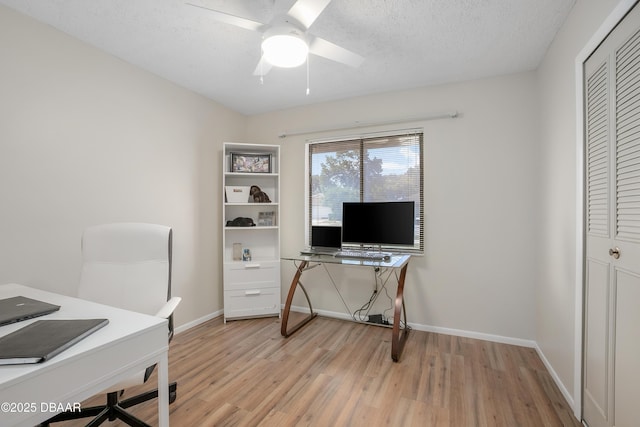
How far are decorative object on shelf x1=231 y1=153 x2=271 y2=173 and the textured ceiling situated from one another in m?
0.82

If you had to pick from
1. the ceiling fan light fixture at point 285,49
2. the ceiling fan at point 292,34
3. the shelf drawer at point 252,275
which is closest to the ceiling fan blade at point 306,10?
the ceiling fan at point 292,34

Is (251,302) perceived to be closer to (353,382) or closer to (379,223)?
(353,382)

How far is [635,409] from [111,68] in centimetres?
390

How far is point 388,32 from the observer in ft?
6.71

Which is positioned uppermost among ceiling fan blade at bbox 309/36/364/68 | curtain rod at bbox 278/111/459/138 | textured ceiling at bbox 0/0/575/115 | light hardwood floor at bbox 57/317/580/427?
textured ceiling at bbox 0/0/575/115

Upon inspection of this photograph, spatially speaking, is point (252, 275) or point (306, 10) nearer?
point (306, 10)

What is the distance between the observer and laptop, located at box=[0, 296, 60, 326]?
1086mm

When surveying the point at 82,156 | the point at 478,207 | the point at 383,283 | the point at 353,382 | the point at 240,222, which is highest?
the point at 82,156

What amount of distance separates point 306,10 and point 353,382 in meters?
2.41

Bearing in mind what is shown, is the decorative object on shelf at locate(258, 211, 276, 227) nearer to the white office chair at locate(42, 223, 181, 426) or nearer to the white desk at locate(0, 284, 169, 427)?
the white office chair at locate(42, 223, 181, 426)

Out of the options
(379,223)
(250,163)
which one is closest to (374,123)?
(379,223)

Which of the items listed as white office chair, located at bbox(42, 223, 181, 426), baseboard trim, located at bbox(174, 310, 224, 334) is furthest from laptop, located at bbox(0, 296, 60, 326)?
baseboard trim, located at bbox(174, 310, 224, 334)

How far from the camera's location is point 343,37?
211cm

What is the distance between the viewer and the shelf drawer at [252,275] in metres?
3.20
